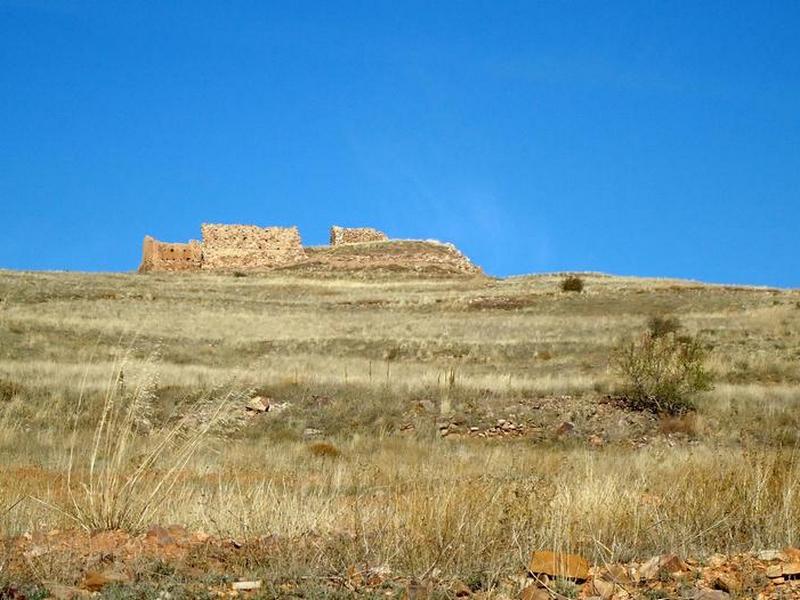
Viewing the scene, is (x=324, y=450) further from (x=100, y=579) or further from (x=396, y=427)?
(x=100, y=579)

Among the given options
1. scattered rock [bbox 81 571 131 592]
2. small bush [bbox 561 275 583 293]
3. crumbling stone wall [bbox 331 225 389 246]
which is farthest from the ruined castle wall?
scattered rock [bbox 81 571 131 592]

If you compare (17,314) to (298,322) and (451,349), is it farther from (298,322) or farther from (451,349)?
(451,349)

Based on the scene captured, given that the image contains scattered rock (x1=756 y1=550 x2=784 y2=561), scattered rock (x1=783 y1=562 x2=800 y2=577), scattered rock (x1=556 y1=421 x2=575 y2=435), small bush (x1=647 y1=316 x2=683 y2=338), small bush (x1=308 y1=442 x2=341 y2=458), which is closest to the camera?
scattered rock (x1=783 y1=562 x2=800 y2=577)

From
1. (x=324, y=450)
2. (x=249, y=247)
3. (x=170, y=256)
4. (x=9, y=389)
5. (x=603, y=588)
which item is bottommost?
(x=603, y=588)

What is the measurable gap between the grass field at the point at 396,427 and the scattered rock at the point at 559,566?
186 millimetres

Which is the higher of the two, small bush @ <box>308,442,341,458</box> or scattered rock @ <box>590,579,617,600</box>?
small bush @ <box>308,442,341,458</box>

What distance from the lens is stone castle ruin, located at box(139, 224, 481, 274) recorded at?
59816 mm

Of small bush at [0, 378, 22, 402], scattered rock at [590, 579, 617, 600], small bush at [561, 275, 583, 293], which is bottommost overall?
scattered rock at [590, 579, 617, 600]

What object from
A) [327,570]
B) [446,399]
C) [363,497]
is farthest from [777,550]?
[446,399]

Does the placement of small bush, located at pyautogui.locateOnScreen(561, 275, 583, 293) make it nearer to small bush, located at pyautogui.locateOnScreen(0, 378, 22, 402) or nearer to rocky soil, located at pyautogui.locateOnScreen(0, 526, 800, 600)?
small bush, located at pyautogui.locateOnScreen(0, 378, 22, 402)

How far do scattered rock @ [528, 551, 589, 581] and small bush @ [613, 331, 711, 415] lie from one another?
12.1m

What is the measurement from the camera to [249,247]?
204 feet

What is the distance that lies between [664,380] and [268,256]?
49.0m

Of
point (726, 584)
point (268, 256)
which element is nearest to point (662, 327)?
point (726, 584)
